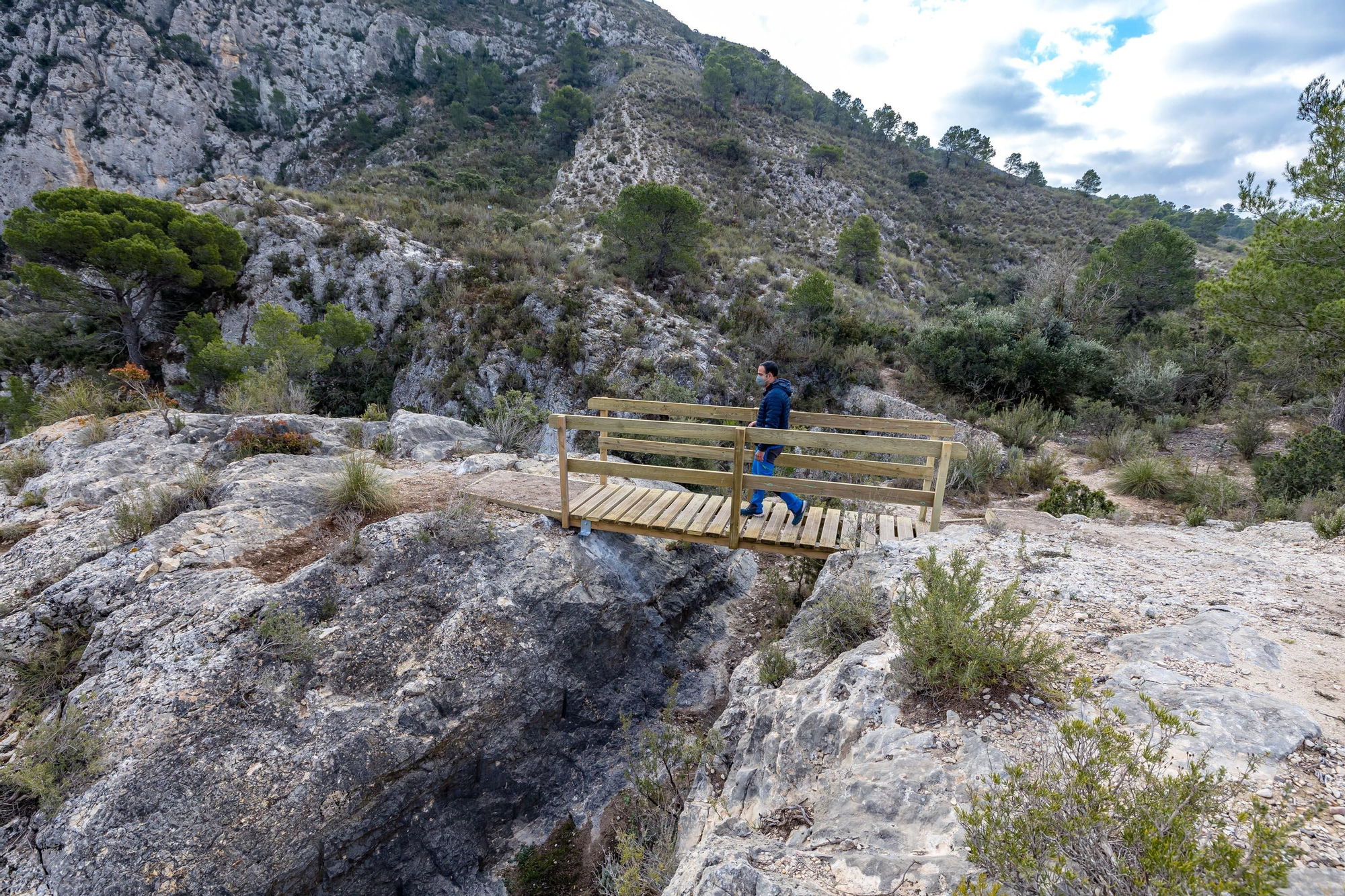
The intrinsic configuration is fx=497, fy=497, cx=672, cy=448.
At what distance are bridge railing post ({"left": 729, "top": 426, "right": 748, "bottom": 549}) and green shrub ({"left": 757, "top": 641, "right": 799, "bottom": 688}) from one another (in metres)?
1.28

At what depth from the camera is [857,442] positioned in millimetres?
4926

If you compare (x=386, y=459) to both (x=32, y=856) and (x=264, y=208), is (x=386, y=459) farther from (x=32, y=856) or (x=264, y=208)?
(x=264, y=208)

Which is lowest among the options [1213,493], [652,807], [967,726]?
[652,807]

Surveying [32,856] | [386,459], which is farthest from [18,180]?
[32,856]

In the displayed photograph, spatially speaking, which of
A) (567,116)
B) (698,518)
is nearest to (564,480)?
(698,518)

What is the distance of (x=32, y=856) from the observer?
301 cm

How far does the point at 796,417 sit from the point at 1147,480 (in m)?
6.33

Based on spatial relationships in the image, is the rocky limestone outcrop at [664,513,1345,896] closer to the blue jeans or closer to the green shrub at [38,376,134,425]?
the blue jeans

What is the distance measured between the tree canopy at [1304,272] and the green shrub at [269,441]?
663 inches

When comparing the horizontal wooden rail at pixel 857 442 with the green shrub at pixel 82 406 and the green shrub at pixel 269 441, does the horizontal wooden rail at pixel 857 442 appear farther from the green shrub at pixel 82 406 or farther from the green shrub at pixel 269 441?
the green shrub at pixel 82 406

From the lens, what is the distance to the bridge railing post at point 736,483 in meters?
4.93

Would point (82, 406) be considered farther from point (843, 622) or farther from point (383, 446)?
point (843, 622)

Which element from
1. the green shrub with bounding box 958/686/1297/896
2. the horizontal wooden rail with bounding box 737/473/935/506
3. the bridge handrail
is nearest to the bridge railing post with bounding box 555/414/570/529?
the bridge handrail

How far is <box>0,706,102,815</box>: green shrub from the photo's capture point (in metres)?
3.16
